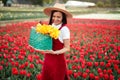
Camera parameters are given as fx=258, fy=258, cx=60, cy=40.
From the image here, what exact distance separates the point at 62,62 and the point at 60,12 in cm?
53

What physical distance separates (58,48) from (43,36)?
23cm

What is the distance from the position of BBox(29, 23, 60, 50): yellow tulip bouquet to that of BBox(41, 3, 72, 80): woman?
81 mm

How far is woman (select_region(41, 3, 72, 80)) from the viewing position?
263 cm

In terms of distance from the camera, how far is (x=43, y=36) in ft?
8.30

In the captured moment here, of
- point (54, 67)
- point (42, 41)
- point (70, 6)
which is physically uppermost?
point (42, 41)

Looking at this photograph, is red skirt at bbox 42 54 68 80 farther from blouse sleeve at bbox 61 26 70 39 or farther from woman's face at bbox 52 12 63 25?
woman's face at bbox 52 12 63 25

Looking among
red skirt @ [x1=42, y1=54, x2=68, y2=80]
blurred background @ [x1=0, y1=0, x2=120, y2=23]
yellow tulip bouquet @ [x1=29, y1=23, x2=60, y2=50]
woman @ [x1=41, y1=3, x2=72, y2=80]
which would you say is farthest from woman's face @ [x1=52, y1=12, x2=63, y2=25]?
blurred background @ [x1=0, y1=0, x2=120, y2=23]

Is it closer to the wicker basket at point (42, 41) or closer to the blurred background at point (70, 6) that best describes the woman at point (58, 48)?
the wicker basket at point (42, 41)

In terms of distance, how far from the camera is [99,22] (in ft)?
32.7

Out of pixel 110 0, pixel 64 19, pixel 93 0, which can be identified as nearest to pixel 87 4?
pixel 93 0

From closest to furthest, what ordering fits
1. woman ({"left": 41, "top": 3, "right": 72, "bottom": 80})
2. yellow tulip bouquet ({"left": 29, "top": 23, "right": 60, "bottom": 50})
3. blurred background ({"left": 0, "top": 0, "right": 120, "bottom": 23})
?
yellow tulip bouquet ({"left": 29, "top": 23, "right": 60, "bottom": 50}) → woman ({"left": 41, "top": 3, "right": 72, "bottom": 80}) → blurred background ({"left": 0, "top": 0, "right": 120, "bottom": 23})

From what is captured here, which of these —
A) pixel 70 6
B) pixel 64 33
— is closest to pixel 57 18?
pixel 64 33

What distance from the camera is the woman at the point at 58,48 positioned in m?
2.63

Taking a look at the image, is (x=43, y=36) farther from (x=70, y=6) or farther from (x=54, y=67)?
(x=70, y=6)
